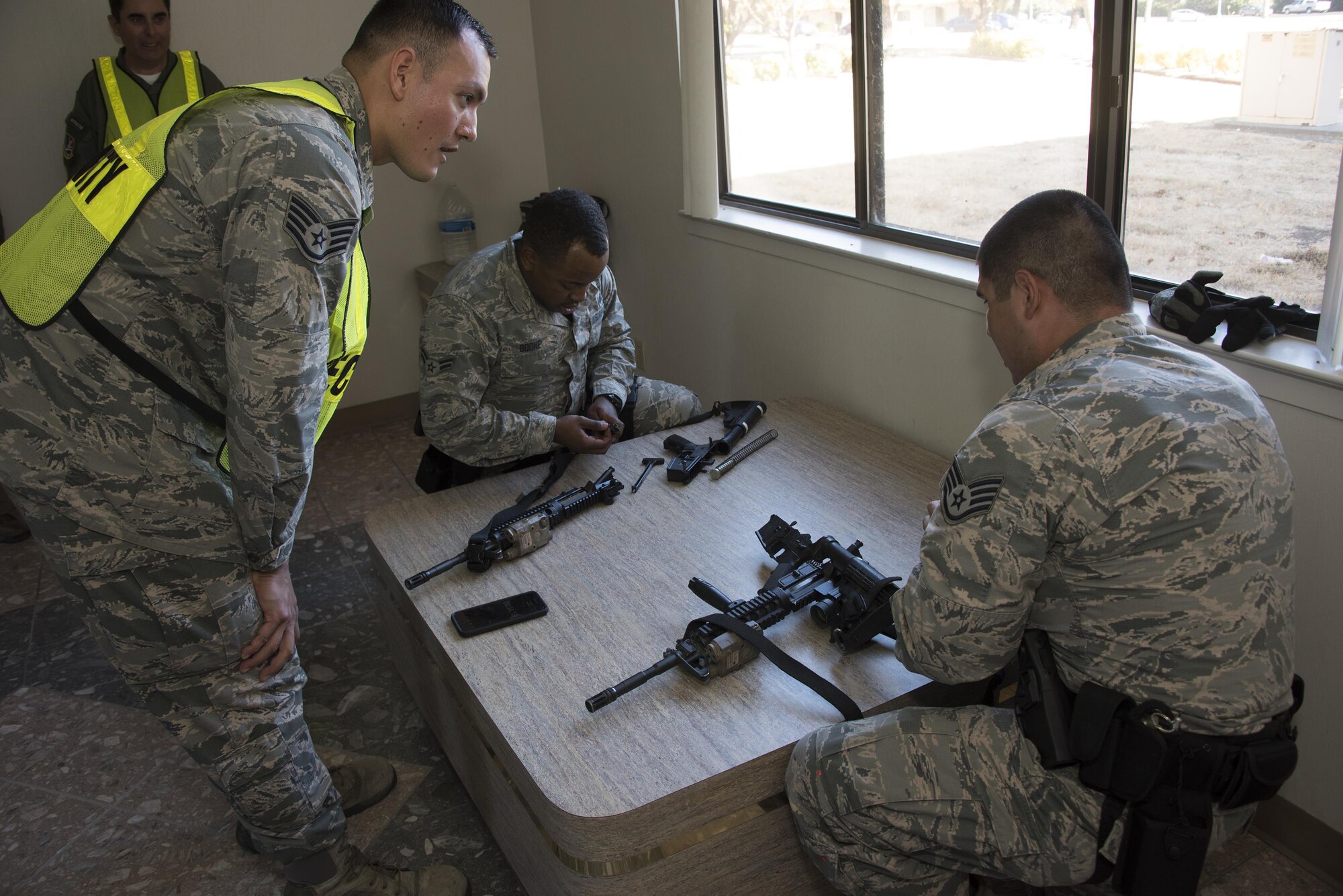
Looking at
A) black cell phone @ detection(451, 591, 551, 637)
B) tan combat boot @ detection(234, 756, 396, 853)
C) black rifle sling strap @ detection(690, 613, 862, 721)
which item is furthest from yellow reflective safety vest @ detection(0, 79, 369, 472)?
tan combat boot @ detection(234, 756, 396, 853)

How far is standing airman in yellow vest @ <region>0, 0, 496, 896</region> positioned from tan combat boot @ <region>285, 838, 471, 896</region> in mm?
114

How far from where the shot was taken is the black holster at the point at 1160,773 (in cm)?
120

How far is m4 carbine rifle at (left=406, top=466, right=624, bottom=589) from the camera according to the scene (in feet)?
6.43

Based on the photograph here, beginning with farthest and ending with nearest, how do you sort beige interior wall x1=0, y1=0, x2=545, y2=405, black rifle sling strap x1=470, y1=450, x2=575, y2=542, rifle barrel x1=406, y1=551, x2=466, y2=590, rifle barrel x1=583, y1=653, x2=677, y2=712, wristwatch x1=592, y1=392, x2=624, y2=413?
beige interior wall x1=0, y1=0, x2=545, y2=405
wristwatch x1=592, y1=392, x2=624, y2=413
black rifle sling strap x1=470, y1=450, x2=575, y2=542
rifle barrel x1=406, y1=551, x2=466, y2=590
rifle barrel x1=583, y1=653, x2=677, y2=712

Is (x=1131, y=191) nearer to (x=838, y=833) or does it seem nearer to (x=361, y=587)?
(x=838, y=833)

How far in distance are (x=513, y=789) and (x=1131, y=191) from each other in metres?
1.66

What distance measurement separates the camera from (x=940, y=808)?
4.42 feet

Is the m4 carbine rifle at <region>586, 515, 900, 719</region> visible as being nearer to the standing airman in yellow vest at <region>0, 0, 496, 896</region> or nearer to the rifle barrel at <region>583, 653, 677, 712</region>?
the rifle barrel at <region>583, 653, 677, 712</region>

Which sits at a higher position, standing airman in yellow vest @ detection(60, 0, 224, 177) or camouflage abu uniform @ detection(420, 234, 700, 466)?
standing airman in yellow vest @ detection(60, 0, 224, 177)

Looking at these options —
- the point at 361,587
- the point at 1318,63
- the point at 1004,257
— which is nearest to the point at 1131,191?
the point at 1318,63

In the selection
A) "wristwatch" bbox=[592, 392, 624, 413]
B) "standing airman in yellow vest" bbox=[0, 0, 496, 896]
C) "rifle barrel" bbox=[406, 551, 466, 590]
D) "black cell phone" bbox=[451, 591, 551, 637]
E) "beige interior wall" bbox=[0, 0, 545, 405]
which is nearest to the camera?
"standing airman in yellow vest" bbox=[0, 0, 496, 896]

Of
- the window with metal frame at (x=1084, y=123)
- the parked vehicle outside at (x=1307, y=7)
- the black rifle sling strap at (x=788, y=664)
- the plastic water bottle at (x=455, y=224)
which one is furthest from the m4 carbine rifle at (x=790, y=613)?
the plastic water bottle at (x=455, y=224)

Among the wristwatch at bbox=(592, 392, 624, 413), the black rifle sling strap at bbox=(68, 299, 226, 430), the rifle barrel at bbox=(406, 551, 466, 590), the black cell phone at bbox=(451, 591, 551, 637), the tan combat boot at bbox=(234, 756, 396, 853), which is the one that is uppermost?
the black rifle sling strap at bbox=(68, 299, 226, 430)

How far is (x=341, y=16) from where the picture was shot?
3.70 m
